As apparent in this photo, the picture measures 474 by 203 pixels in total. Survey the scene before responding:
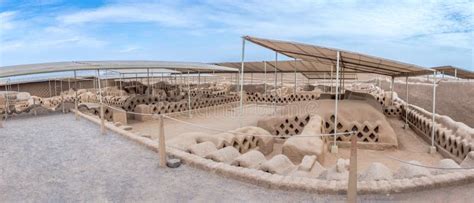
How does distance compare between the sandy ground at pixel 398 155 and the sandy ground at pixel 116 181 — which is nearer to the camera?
the sandy ground at pixel 116 181

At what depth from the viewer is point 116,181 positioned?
531cm

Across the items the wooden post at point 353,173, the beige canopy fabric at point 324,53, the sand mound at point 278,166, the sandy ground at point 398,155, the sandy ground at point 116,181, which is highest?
the beige canopy fabric at point 324,53

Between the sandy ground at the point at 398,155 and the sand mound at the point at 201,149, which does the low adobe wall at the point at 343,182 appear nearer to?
the sand mound at the point at 201,149

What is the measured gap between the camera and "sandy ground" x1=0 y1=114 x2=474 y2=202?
14.9ft

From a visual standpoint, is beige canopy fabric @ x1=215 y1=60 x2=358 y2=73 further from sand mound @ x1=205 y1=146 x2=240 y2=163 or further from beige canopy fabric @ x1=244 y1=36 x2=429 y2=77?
sand mound @ x1=205 y1=146 x2=240 y2=163

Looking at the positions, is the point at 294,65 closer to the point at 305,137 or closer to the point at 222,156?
the point at 305,137

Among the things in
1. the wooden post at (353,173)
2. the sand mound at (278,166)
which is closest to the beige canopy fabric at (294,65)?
the sand mound at (278,166)

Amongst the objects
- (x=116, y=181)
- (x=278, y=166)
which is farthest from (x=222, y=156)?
(x=116, y=181)

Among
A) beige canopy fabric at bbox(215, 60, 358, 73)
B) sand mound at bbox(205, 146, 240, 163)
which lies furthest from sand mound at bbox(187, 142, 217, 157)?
beige canopy fabric at bbox(215, 60, 358, 73)

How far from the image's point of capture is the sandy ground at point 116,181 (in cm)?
454

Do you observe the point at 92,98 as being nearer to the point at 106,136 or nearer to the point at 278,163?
the point at 106,136

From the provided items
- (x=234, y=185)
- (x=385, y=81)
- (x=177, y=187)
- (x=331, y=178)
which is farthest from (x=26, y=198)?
(x=385, y=81)

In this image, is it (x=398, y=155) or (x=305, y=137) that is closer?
(x=305, y=137)

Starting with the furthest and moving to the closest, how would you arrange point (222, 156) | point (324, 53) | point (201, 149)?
point (324, 53), point (201, 149), point (222, 156)
